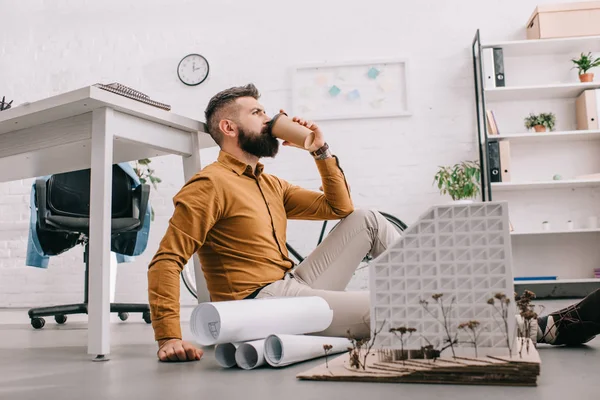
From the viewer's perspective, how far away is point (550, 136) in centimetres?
438

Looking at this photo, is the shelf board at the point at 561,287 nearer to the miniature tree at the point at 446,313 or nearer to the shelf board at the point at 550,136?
the shelf board at the point at 550,136

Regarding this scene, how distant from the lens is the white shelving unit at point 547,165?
4.34 m

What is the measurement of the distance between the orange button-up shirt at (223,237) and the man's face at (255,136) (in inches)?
2.1

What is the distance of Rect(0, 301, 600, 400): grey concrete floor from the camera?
2.95 ft

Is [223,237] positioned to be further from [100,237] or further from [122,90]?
[122,90]

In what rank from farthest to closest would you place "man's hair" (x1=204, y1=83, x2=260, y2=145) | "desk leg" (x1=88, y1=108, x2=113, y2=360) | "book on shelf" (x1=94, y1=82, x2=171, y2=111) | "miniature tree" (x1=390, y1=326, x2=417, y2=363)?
"man's hair" (x1=204, y1=83, x2=260, y2=145)
"book on shelf" (x1=94, y1=82, x2=171, y2=111)
"desk leg" (x1=88, y1=108, x2=113, y2=360)
"miniature tree" (x1=390, y1=326, x2=417, y2=363)

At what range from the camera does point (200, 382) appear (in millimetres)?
1062

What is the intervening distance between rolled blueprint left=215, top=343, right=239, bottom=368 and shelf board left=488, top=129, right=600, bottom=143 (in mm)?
3411

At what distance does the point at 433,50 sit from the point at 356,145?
91 cm

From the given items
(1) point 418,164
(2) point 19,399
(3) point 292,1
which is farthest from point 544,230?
(2) point 19,399

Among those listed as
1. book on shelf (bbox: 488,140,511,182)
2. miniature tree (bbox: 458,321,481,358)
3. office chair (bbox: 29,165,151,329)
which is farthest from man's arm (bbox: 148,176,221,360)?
book on shelf (bbox: 488,140,511,182)

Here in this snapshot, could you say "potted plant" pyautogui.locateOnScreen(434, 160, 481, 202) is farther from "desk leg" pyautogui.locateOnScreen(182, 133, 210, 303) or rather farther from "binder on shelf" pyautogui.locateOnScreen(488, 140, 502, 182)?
"desk leg" pyautogui.locateOnScreen(182, 133, 210, 303)

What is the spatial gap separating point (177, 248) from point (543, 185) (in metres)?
3.48

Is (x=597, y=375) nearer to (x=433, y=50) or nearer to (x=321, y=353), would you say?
(x=321, y=353)
